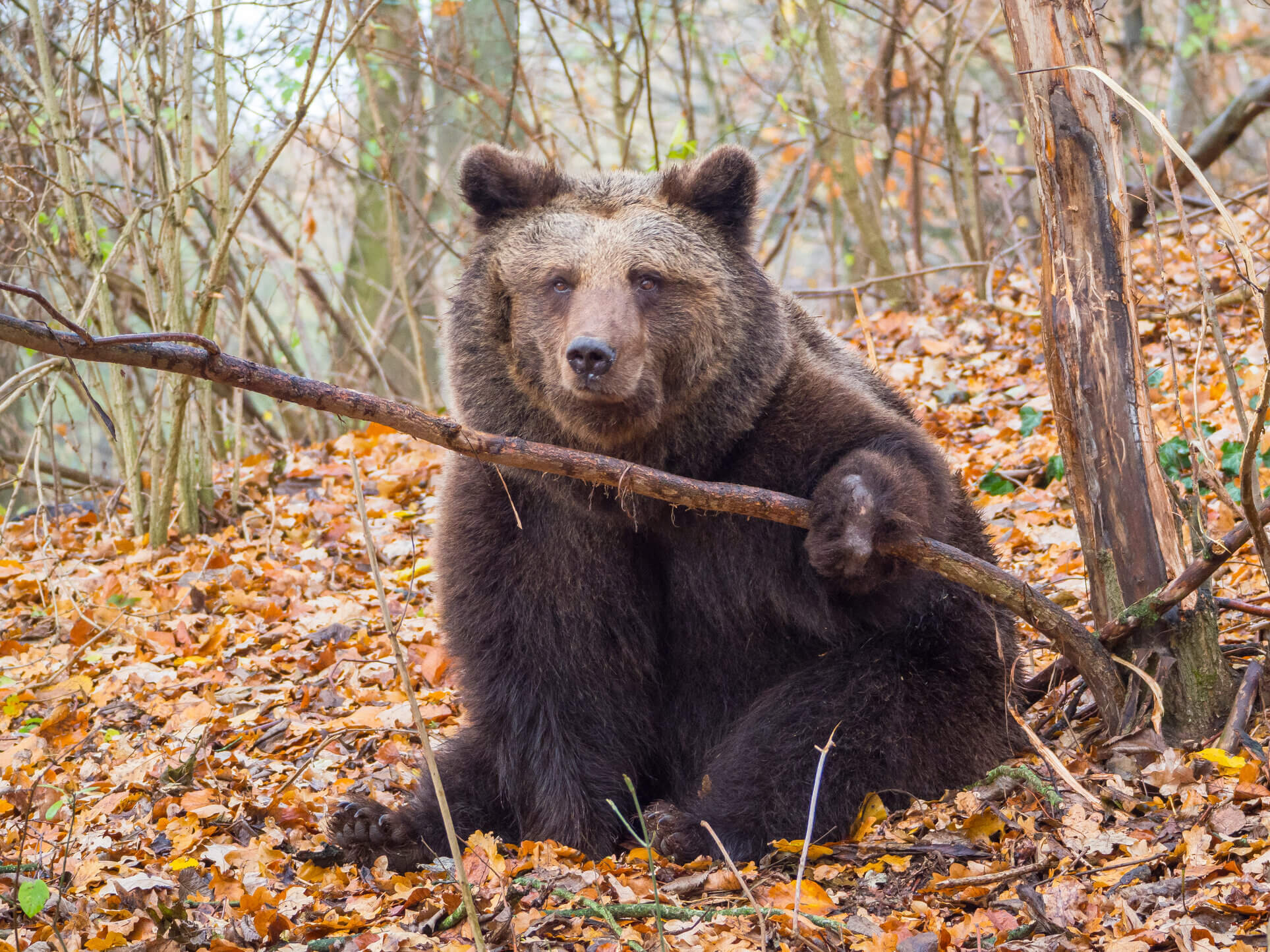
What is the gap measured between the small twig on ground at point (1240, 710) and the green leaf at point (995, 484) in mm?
2751

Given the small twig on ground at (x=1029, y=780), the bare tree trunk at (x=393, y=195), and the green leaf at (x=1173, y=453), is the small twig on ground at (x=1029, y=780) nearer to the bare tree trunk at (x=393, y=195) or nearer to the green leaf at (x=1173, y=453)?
the green leaf at (x=1173, y=453)

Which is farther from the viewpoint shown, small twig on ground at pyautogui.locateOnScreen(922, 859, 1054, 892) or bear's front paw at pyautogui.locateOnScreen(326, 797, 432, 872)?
bear's front paw at pyautogui.locateOnScreen(326, 797, 432, 872)

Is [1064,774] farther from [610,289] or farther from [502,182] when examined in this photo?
[502,182]

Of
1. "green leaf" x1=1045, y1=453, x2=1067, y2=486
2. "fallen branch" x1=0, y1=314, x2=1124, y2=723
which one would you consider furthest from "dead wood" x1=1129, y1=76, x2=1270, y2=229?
"fallen branch" x1=0, y1=314, x2=1124, y2=723

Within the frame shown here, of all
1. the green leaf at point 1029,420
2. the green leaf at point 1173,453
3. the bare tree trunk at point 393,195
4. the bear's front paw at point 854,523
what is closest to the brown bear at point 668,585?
the bear's front paw at point 854,523

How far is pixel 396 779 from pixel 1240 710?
314 centimetres

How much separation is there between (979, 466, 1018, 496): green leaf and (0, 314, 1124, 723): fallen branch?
274 cm

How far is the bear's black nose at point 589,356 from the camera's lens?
356 cm

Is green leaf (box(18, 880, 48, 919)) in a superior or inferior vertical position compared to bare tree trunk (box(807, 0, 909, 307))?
inferior

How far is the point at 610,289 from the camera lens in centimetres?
394

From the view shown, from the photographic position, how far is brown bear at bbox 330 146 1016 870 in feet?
12.7

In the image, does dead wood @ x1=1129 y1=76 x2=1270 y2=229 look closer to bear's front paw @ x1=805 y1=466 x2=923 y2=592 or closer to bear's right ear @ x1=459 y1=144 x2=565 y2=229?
bear's right ear @ x1=459 y1=144 x2=565 y2=229

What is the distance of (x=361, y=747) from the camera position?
16.3 feet

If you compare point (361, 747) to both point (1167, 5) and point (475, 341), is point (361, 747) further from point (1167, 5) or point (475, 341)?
point (1167, 5)
